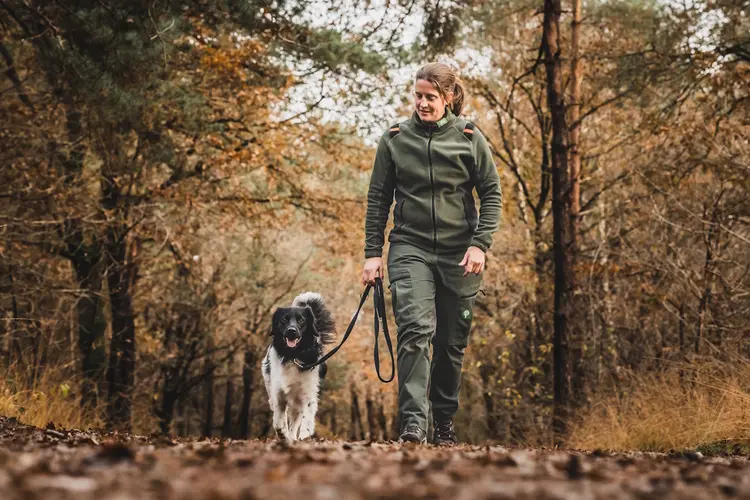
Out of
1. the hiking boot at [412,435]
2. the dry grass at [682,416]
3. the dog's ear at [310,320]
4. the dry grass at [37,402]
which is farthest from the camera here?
the dog's ear at [310,320]

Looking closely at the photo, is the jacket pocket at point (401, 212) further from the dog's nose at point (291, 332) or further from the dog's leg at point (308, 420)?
the dog's leg at point (308, 420)

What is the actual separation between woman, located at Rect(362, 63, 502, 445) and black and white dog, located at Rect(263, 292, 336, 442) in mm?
2796

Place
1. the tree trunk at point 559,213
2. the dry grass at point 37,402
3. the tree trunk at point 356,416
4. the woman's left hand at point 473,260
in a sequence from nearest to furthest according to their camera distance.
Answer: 1. the woman's left hand at point 473,260
2. the dry grass at point 37,402
3. the tree trunk at point 559,213
4. the tree trunk at point 356,416

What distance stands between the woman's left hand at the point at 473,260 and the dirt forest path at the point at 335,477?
2.29 metres

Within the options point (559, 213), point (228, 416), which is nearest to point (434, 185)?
point (559, 213)

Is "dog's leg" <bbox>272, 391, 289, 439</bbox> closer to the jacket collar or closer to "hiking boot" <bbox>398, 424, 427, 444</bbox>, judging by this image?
"hiking boot" <bbox>398, 424, 427, 444</bbox>

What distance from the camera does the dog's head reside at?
8.68 m

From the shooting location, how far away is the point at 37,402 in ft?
26.6

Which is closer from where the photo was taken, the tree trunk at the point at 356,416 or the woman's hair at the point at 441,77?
the woman's hair at the point at 441,77

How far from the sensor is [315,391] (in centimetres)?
872

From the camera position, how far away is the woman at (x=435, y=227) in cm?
566

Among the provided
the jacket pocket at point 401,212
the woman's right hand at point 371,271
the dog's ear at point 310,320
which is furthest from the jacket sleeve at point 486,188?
the dog's ear at point 310,320

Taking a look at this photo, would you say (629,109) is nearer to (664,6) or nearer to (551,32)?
(664,6)

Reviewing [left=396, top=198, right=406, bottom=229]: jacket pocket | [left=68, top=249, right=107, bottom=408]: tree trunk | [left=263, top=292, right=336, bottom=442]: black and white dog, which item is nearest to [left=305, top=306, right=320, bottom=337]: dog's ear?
[left=263, top=292, right=336, bottom=442]: black and white dog
